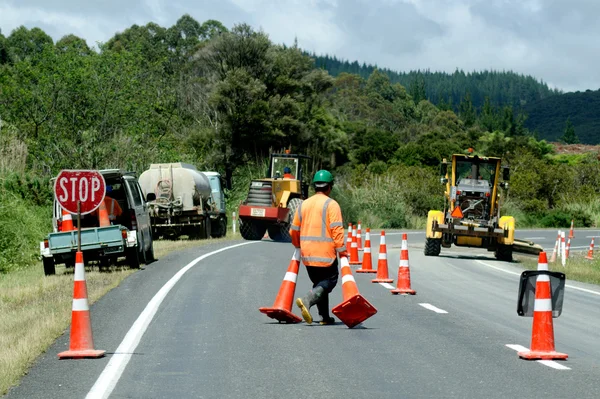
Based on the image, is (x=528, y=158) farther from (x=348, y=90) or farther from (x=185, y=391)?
(x=348, y=90)

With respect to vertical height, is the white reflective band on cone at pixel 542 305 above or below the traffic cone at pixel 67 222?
below

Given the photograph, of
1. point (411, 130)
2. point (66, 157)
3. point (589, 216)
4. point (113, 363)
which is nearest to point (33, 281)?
point (113, 363)

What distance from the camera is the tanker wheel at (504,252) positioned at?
91.5 feet

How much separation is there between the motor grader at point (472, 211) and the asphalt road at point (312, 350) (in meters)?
10.0

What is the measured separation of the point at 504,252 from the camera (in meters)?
28.0

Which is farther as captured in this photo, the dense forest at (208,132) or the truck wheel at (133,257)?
the dense forest at (208,132)

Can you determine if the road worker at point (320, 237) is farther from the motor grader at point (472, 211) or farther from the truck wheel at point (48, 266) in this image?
the motor grader at point (472, 211)

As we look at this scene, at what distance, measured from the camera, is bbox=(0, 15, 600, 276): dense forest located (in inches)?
1486

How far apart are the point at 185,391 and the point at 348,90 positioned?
460 ft

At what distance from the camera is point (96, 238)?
62.8 feet

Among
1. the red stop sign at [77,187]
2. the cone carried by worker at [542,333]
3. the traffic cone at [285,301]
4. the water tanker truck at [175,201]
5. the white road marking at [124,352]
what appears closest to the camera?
the white road marking at [124,352]

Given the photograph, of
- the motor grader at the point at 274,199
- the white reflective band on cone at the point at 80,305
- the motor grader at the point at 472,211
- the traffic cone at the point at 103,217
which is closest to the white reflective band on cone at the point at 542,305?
the white reflective band on cone at the point at 80,305

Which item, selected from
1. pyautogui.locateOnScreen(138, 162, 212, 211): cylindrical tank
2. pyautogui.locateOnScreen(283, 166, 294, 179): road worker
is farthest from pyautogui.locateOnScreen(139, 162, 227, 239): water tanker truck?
pyautogui.locateOnScreen(283, 166, 294, 179): road worker

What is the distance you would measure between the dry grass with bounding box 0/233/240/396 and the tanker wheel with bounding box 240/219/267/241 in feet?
40.9
